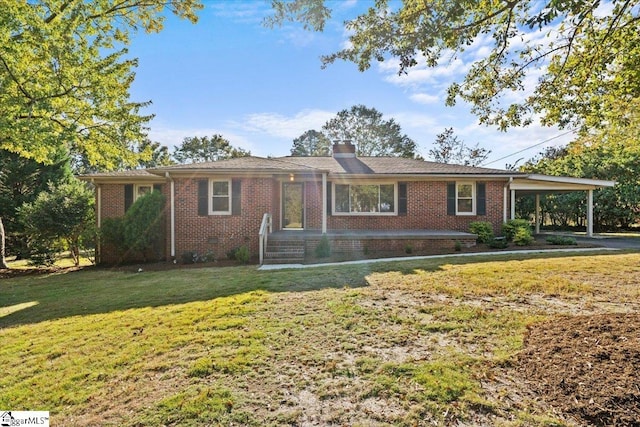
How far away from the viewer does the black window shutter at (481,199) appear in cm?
1358

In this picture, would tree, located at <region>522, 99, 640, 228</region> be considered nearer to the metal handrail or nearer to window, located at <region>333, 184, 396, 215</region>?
window, located at <region>333, 184, 396, 215</region>

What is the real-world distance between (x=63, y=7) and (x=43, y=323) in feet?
31.9

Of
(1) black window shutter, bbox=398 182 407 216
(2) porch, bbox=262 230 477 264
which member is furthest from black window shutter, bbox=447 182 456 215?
(2) porch, bbox=262 230 477 264

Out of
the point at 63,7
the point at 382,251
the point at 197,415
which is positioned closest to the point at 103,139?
the point at 63,7

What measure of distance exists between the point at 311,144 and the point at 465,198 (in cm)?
3064

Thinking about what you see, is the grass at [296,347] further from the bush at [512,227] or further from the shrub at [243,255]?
the bush at [512,227]

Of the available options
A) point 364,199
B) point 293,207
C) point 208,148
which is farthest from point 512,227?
point 208,148

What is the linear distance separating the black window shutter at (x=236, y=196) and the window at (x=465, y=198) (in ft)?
29.8

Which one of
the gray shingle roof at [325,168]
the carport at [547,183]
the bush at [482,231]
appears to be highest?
the gray shingle roof at [325,168]

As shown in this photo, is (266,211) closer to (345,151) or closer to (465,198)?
(345,151)

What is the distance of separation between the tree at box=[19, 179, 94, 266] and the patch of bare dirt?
47.5ft

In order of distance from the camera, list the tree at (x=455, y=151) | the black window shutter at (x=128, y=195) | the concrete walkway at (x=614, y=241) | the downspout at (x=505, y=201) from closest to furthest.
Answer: the concrete walkway at (x=614, y=241) < the black window shutter at (x=128, y=195) < the downspout at (x=505, y=201) < the tree at (x=455, y=151)

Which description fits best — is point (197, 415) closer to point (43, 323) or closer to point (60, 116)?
point (43, 323)

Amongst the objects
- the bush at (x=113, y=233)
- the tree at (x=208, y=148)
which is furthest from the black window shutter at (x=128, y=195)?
the tree at (x=208, y=148)
